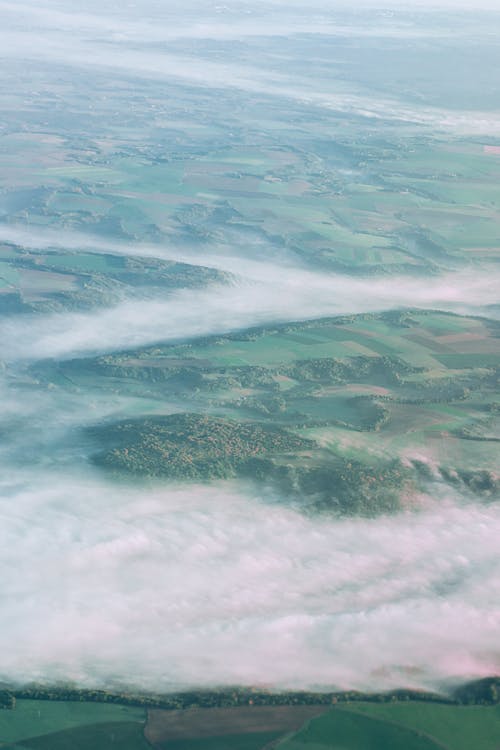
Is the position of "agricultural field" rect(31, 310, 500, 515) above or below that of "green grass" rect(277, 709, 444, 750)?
above

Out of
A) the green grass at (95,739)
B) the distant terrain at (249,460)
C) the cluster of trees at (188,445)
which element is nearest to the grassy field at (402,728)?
the distant terrain at (249,460)

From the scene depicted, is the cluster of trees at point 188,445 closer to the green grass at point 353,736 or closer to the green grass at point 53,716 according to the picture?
the green grass at point 53,716

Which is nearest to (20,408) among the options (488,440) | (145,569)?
(145,569)

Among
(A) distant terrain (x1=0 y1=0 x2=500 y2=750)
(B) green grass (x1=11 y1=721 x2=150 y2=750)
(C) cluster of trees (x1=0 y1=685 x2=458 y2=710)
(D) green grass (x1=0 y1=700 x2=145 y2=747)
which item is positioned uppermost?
(A) distant terrain (x1=0 y1=0 x2=500 y2=750)

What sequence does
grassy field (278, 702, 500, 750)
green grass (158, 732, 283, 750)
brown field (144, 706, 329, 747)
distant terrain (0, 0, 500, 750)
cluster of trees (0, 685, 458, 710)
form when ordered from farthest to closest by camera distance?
distant terrain (0, 0, 500, 750)
cluster of trees (0, 685, 458, 710)
brown field (144, 706, 329, 747)
grassy field (278, 702, 500, 750)
green grass (158, 732, 283, 750)

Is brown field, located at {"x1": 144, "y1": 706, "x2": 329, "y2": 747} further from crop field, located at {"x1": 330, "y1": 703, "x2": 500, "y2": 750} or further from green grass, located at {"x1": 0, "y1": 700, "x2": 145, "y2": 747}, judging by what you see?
crop field, located at {"x1": 330, "y1": 703, "x2": 500, "y2": 750}

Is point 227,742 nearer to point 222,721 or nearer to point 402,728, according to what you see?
point 222,721

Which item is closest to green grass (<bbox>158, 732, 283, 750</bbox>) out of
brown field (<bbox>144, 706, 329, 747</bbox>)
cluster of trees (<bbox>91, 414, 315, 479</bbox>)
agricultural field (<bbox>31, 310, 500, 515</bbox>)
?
brown field (<bbox>144, 706, 329, 747</bbox>)

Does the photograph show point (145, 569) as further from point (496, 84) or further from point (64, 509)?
point (496, 84)
